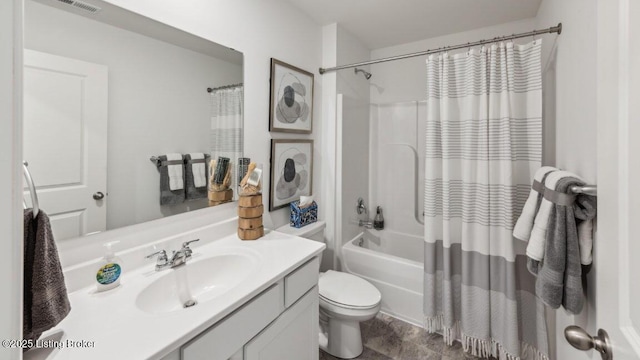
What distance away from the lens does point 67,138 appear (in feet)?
A: 3.07

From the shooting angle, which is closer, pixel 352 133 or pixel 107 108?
pixel 107 108

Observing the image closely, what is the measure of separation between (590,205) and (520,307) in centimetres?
104

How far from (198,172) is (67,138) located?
53 cm

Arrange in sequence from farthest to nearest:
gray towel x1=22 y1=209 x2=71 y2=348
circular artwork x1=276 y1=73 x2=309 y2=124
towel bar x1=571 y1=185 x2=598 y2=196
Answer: circular artwork x1=276 y1=73 x2=309 y2=124 → towel bar x1=571 y1=185 x2=598 y2=196 → gray towel x1=22 y1=209 x2=71 y2=348

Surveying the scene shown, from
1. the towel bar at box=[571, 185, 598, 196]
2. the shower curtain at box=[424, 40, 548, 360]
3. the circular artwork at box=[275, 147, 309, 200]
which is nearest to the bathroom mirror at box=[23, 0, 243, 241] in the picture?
the circular artwork at box=[275, 147, 309, 200]

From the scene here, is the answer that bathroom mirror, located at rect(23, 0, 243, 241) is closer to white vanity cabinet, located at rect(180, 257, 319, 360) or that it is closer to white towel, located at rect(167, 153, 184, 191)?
white towel, located at rect(167, 153, 184, 191)

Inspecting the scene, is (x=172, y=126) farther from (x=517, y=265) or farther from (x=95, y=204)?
(x=517, y=265)

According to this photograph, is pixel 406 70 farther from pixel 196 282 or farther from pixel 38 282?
pixel 38 282

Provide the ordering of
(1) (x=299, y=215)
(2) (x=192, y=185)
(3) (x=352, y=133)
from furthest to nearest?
(3) (x=352, y=133) < (1) (x=299, y=215) < (2) (x=192, y=185)

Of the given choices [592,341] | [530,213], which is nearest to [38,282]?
[592,341]

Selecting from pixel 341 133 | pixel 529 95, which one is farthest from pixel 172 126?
pixel 529 95

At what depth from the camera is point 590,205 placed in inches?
34.9

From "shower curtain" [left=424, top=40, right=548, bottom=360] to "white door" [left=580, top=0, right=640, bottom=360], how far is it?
1022 mm

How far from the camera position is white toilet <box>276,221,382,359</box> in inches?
62.5
